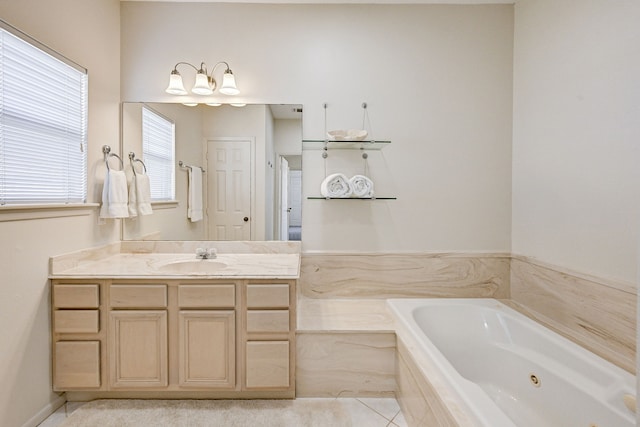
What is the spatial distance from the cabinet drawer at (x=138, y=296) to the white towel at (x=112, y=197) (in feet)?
1.84

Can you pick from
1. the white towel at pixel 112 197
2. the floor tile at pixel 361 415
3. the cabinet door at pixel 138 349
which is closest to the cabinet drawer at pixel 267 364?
the floor tile at pixel 361 415

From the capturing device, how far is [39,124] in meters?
1.71

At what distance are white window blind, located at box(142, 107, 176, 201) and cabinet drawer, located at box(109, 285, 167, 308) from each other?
802mm

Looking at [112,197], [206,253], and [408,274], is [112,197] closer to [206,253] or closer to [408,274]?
[206,253]

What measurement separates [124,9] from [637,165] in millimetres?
3294

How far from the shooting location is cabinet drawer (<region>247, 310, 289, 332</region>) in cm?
184

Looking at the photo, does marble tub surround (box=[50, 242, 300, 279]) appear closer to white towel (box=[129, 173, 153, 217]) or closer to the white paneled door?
the white paneled door

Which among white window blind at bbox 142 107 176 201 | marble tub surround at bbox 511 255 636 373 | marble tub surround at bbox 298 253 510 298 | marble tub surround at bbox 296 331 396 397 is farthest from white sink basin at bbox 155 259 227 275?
marble tub surround at bbox 511 255 636 373

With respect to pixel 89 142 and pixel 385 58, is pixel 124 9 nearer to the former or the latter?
pixel 89 142

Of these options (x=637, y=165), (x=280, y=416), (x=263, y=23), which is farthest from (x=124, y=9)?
(x=637, y=165)

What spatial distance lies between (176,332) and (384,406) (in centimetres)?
128

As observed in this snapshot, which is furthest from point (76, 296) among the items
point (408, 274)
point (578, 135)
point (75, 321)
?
point (578, 135)

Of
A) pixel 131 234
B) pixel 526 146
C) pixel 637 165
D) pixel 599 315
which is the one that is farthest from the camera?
pixel 131 234

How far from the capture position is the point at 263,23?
2.39m
